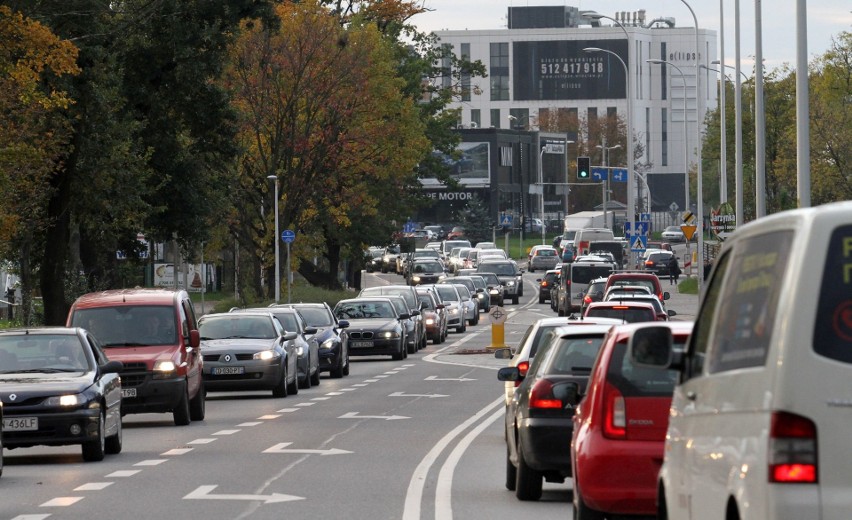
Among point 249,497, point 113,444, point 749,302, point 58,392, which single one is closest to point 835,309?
point 749,302

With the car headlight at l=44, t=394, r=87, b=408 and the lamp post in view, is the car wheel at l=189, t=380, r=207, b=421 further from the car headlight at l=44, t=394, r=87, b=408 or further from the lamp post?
the lamp post

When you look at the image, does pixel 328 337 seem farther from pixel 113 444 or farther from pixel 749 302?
pixel 749 302

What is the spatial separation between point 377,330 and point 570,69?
14528 cm

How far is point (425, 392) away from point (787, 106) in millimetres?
65971

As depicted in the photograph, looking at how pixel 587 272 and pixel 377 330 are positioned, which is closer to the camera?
pixel 377 330

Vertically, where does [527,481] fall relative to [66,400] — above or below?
below

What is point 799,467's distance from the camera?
609 centimetres

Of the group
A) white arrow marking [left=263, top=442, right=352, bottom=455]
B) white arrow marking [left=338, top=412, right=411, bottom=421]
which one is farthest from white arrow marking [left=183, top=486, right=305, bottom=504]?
white arrow marking [left=338, top=412, right=411, bottom=421]

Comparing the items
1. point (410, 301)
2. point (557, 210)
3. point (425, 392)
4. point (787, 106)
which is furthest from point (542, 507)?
point (557, 210)

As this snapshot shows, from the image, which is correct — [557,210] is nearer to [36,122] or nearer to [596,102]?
[596,102]

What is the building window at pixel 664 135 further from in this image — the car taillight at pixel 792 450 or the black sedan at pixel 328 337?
the car taillight at pixel 792 450

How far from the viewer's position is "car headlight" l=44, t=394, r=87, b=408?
61.2ft

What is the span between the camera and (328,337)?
124 ft

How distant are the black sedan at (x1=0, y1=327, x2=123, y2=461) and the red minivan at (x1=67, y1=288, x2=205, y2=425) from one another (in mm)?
3812
